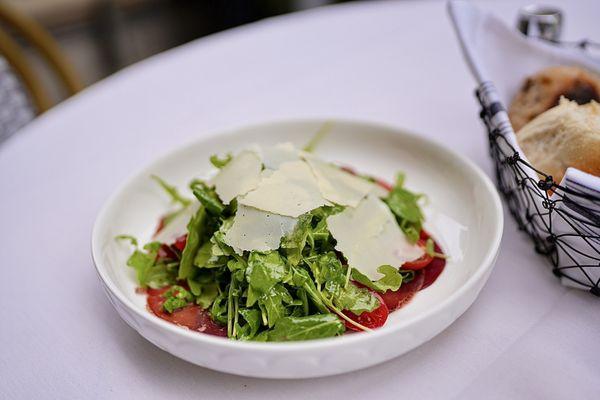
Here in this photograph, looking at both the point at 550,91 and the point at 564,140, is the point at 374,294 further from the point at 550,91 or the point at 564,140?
the point at 550,91

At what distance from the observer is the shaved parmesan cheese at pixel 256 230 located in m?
0.77

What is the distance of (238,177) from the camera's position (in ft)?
2.77

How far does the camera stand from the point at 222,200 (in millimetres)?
835

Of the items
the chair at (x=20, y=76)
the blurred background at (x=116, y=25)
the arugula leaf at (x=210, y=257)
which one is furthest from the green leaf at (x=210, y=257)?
the blurred background at (x=116, y=25)

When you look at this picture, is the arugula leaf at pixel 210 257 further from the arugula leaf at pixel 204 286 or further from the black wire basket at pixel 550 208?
the black wire basket at pixel 550 208

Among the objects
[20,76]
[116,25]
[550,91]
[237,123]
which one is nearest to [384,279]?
[550,91]

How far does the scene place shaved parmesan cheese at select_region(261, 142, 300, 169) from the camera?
879 mm

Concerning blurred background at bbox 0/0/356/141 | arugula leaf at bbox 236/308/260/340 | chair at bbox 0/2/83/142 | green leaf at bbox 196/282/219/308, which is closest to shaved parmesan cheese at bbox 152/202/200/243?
green leaf at bbox 196/282/219/308

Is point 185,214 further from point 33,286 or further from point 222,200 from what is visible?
point 33,286

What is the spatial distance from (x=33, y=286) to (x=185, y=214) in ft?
0.91

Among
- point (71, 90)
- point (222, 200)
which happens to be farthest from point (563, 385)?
point (71, 90)

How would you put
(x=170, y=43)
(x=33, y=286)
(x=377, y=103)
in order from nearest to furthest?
(x=33, y=286), (x=377, y=103), (x=170, y=43)

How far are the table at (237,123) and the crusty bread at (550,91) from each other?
15 centimetres

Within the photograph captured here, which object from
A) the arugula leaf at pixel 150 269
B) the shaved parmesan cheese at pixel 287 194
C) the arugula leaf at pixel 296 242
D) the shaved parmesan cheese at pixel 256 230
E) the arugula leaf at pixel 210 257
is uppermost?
the shaved parmesan cheese at pixel 287 194
